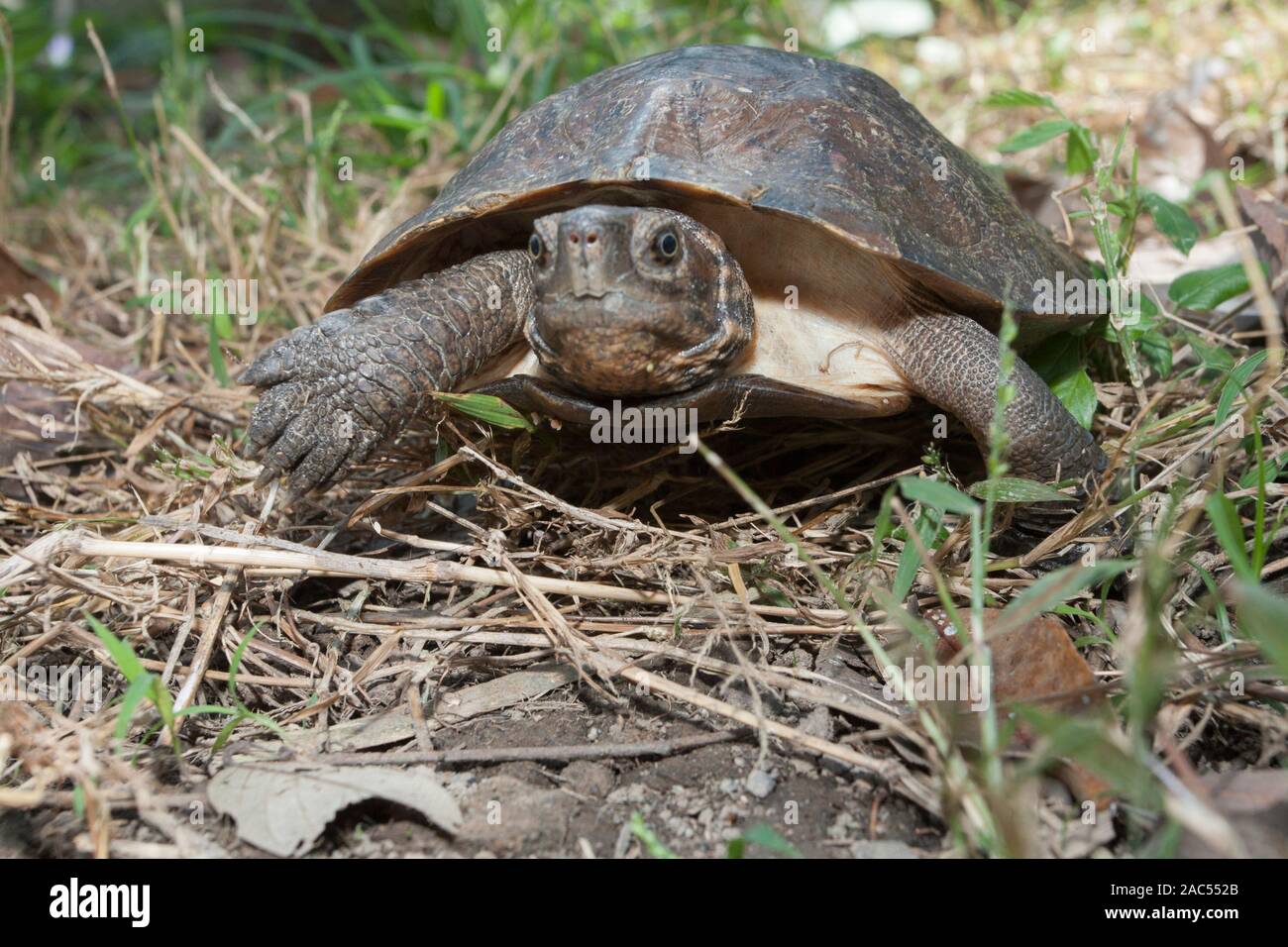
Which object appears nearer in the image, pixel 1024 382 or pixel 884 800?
pixel 884 800

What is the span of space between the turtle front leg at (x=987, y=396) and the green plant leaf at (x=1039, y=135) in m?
0.84

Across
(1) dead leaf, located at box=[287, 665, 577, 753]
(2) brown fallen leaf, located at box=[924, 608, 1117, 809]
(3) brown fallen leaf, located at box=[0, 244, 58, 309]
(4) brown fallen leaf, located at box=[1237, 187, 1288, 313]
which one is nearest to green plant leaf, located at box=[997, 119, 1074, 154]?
(4) brown fallen leaf, located at box=[1237, 187, 1288, 313]

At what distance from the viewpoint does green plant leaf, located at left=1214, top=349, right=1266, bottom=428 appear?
2.24m

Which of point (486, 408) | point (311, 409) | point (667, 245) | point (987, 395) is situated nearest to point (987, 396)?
point (987, 395)

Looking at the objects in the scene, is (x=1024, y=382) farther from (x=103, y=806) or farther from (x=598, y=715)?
(x=103, y=806)

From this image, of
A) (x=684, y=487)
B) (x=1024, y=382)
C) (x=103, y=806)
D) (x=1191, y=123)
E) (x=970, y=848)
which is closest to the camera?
(x=970, y=848)

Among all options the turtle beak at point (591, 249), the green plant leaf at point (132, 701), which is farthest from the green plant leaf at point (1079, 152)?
the green plant leaf at point (132, 701)

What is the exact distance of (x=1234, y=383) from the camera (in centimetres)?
228

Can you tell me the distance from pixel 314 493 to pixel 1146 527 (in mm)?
1989

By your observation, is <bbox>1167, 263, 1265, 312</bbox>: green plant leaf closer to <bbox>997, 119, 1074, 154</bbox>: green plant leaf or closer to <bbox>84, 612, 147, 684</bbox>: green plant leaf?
<bbox>997, 119, 1074, 154</bbox>: green plant leaf

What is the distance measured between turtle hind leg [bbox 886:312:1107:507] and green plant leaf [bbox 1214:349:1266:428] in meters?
0.30

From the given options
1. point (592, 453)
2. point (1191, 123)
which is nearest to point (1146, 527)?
point (592, 453)

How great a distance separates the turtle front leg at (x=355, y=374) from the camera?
7.75ft

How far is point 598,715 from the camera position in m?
1.92
